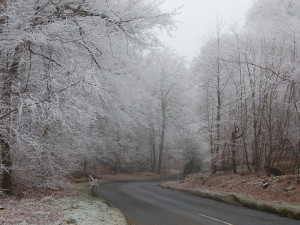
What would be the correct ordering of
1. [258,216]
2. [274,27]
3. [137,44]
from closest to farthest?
1. [258,216]
2. [137,44]
3. [274,27]

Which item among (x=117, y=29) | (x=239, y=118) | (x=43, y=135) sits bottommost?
(x=43, y=135)

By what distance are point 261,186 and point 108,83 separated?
27.7 feet

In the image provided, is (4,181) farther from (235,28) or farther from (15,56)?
(235,28)

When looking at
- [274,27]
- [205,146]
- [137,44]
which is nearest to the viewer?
[137,44]

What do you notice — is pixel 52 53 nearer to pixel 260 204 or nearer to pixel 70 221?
pixel 70 221

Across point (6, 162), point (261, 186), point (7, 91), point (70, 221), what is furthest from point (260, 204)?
point (7, 91)

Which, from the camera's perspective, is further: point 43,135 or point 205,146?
point 205,146

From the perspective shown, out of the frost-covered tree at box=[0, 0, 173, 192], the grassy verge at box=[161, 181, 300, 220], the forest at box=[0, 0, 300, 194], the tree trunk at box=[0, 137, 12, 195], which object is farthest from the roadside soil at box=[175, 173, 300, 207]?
the tree trunk at box=[0, 137, 12, 195]

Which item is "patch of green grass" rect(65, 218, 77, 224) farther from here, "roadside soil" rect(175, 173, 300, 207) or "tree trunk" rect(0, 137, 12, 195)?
"roadside soil" rect(175, 173, 300, 207)

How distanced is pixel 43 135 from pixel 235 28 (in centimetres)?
1427

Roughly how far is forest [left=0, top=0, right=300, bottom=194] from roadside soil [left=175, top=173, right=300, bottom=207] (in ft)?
4.53

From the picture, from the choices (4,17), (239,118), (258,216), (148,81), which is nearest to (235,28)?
(239,118)

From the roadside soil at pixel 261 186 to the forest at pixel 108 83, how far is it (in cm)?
138

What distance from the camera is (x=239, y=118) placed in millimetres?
17906
